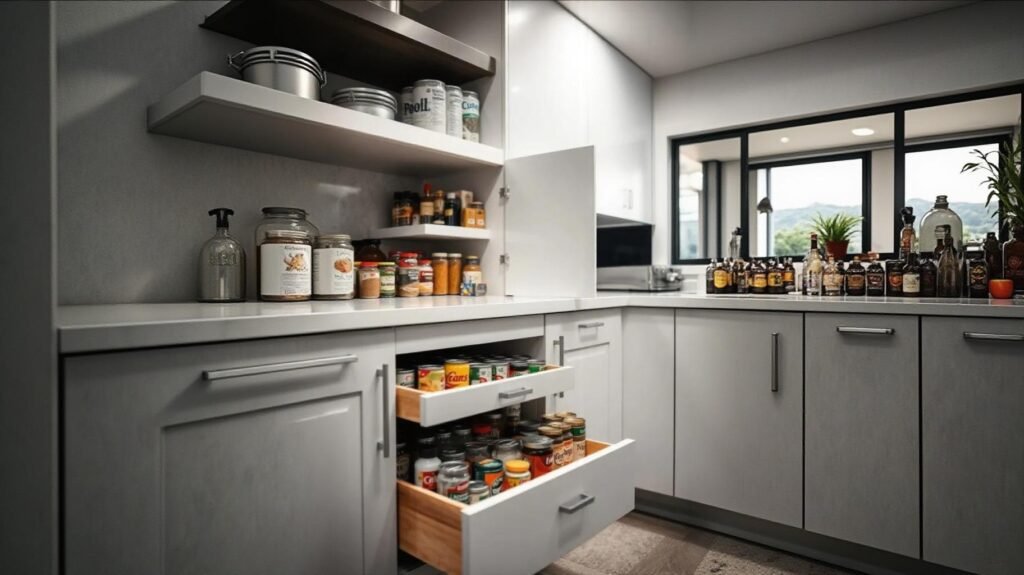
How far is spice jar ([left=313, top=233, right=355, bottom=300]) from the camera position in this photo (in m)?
1.59

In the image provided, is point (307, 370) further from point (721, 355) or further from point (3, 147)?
point (721, 355)

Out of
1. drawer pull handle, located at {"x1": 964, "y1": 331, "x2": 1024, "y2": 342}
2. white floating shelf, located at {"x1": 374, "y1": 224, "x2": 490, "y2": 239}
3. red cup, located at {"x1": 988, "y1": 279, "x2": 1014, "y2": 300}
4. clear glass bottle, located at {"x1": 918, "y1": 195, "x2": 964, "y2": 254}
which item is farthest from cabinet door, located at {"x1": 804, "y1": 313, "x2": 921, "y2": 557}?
white floating shelf, located at {"x1": 374, "y1": 224, "x2": 490, "y2": 239}

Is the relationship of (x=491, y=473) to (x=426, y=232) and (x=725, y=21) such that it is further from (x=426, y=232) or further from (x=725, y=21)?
(x=725, y=21)

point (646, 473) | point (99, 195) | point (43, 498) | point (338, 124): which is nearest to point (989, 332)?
point (646, 473)

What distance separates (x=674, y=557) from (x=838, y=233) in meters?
1.72

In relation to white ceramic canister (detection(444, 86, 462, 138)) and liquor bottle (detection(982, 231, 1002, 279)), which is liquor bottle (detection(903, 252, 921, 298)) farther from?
white ceramic canister (detection(444, 86, 462, 138))

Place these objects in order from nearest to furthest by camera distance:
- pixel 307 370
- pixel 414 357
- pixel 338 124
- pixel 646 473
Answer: pixel 307 370
pixel 338 124
pixel 414 357
pixel 646 473

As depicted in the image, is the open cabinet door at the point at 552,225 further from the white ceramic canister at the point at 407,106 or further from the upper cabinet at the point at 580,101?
the white ceramic canister at the point at 407,106

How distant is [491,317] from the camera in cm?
155

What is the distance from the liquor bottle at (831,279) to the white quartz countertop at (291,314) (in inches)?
28.7

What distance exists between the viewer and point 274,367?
103cm

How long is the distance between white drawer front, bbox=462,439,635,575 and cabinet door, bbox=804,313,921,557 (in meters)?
0.76

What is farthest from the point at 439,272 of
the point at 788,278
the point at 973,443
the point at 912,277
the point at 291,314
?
the point at 912,277

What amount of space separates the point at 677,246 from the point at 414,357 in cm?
200
